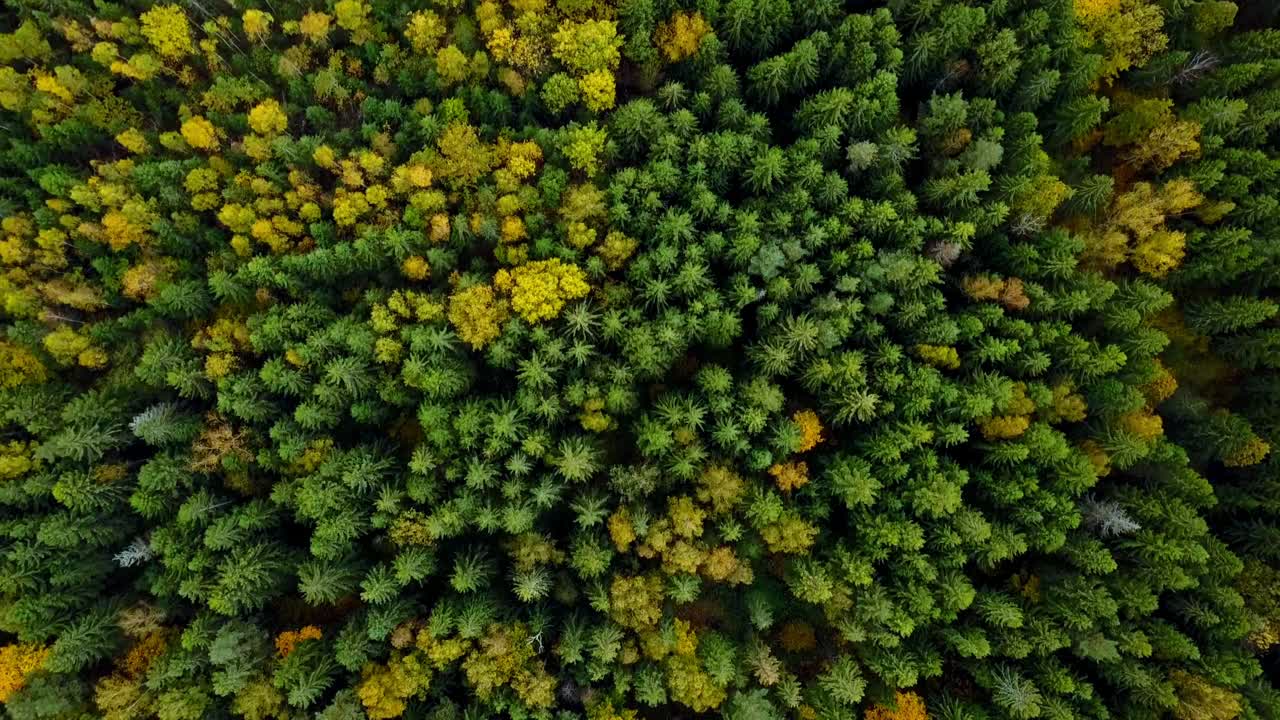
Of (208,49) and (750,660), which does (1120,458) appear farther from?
(208,49)

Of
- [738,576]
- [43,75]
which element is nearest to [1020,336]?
[738,576]

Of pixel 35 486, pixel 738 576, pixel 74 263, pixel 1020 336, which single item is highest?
pixel 74 263

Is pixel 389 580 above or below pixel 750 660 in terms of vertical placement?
above

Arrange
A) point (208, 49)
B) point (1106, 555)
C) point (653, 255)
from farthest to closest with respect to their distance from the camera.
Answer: point (208, 49) → point (653, 255) → point (1106, 555)

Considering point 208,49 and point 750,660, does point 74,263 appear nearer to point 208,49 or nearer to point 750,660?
point 208,49

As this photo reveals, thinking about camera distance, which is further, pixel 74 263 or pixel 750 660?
pixel 74 263

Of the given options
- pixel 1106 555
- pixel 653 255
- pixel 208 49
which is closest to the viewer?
pixel 1106 555
